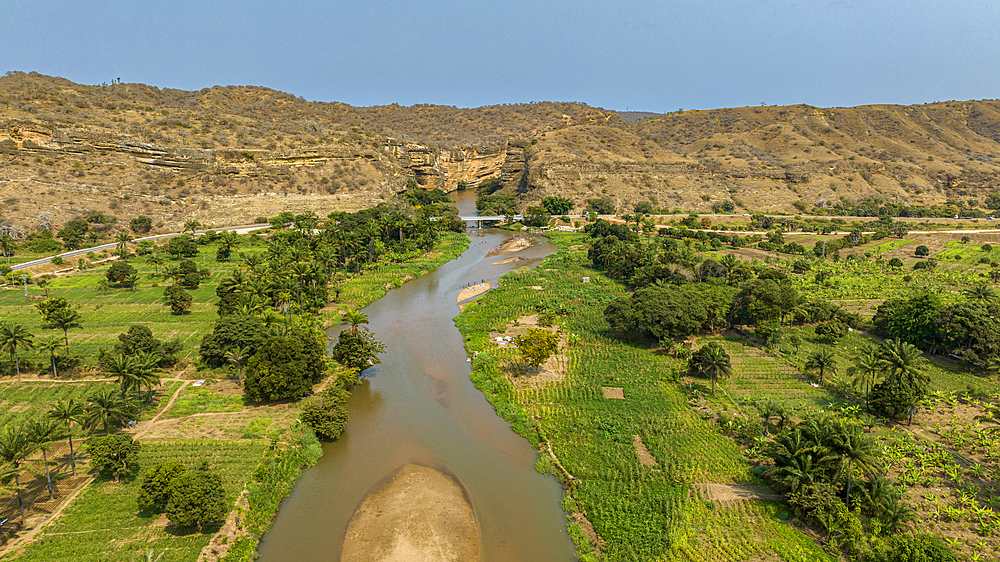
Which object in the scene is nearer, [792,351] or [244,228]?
[792,351]

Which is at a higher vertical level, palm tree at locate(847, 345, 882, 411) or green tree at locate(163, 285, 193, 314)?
green tree at locate(163, 285, 193, 314)

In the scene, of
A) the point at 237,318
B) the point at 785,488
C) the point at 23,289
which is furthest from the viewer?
the point at 23,289

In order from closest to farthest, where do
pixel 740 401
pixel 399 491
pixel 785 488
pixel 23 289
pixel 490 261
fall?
pixel 785 488 < pixel 399 491 < pixel 740 401 < pixel 23 289 < pixel 490 261

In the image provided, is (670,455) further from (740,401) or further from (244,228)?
(244,228)

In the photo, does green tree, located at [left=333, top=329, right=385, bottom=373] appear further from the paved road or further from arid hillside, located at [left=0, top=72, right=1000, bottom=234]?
arid hillside, located at [left=0, top=72, right=1000, bottom=234]

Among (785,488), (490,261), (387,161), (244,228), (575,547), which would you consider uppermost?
(387,161)

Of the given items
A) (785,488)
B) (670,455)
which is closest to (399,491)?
(670,455)

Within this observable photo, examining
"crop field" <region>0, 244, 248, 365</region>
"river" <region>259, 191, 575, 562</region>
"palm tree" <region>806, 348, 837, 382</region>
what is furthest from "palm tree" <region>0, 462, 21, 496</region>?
"palm tree" <region>806, 348, 837, 382</region>
